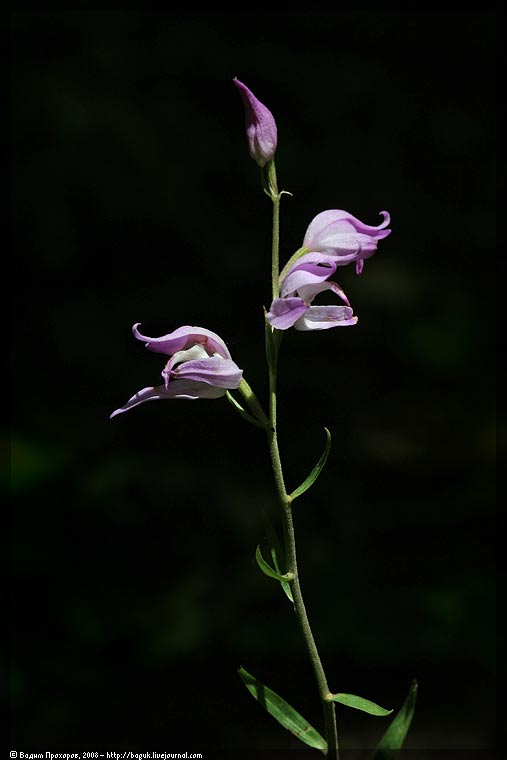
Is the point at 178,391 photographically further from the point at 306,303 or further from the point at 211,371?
the point at 306,303

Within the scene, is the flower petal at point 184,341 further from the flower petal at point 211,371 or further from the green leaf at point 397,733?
the green leaf at point 397,733

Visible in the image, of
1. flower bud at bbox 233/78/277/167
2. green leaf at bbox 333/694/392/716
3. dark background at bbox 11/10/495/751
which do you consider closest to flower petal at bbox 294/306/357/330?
flower bud at bbox 233/78/277/167

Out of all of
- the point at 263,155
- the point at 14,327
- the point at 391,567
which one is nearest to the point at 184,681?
the point at 391,567

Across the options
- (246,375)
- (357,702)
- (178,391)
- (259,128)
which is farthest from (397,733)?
(246,375)

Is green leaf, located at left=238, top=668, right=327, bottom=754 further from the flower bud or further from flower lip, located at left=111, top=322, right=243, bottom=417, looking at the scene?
the flower bud

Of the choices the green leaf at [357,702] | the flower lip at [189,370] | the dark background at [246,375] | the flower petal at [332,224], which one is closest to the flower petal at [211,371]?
the flower lip at [189,370]

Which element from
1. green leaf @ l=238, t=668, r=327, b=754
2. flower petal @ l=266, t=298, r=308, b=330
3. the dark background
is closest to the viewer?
flower petal @ l=266, t=298, r=308, b=330
